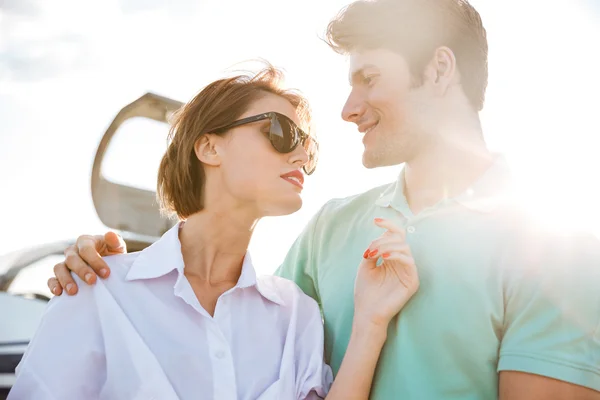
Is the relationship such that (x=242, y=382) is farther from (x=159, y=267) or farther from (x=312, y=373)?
(x=159, y=267)

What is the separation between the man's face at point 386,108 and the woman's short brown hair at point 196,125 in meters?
0.35

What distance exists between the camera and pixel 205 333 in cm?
200

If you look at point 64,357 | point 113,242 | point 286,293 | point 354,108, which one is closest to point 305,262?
point 286,293

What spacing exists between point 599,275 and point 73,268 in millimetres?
1688

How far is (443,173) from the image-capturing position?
2.35 metres

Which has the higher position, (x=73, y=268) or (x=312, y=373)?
(x=73, y=268)

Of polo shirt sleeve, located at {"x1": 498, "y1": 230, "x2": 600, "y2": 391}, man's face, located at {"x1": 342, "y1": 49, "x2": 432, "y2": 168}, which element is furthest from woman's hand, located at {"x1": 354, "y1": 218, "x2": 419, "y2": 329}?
man's face, located at {"x1": 342, "y1": 49, "x2": 432, "y2": 168}

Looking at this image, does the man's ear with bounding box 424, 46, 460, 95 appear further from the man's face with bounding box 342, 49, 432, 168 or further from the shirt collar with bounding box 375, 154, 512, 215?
the shirt collar with bounding box 375, 154, 512, 215

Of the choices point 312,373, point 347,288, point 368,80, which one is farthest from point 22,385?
point 368,80

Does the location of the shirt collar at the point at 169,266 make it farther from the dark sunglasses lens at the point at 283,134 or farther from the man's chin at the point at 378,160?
the man's chin at the point at 378,160

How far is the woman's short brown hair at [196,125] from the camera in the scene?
8.09 ft

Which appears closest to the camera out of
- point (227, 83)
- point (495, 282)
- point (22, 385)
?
point (22, 385)

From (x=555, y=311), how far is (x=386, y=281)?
1.78ft

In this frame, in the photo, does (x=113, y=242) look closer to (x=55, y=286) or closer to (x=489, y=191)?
(x=55, y=286)
